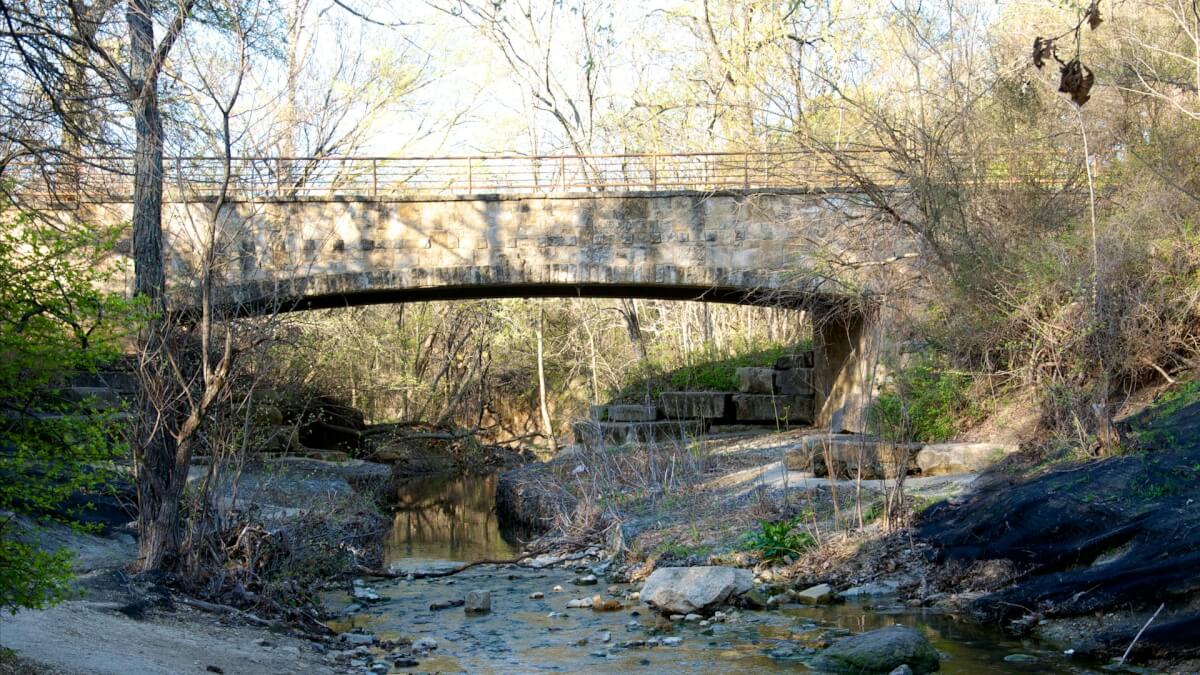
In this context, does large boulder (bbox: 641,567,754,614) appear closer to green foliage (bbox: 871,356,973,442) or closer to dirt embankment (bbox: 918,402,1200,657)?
dirt embankment (bbox: 918,402,1200,657)

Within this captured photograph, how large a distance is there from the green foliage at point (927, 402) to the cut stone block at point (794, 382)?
5.79 meters

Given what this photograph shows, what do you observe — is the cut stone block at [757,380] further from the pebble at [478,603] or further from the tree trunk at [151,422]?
the tree trunk at [151,422]

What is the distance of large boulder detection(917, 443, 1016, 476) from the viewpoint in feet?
39.6

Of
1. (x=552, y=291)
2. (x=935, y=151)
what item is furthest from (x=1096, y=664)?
(x=552, y=291)

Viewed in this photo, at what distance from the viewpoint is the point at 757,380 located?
22.3m

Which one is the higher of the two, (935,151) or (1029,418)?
(935,151)

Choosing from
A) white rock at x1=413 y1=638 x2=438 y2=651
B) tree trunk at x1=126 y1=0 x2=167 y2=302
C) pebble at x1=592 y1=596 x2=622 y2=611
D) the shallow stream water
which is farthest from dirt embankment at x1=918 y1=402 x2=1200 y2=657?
tree trunk at x1=126 y1=0 x2=167 y2=302

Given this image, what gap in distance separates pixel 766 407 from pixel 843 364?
2643 millimetres

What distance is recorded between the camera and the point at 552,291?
64.6ft

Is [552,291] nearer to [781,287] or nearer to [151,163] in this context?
[781,287]

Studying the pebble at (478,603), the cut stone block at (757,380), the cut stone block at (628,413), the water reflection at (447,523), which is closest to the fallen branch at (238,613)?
the pebble at (478,603)

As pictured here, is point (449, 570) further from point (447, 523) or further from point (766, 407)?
point (766, 407)

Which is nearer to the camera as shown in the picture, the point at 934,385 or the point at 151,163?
the point at 151,163

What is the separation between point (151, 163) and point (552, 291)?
36.7 ft
